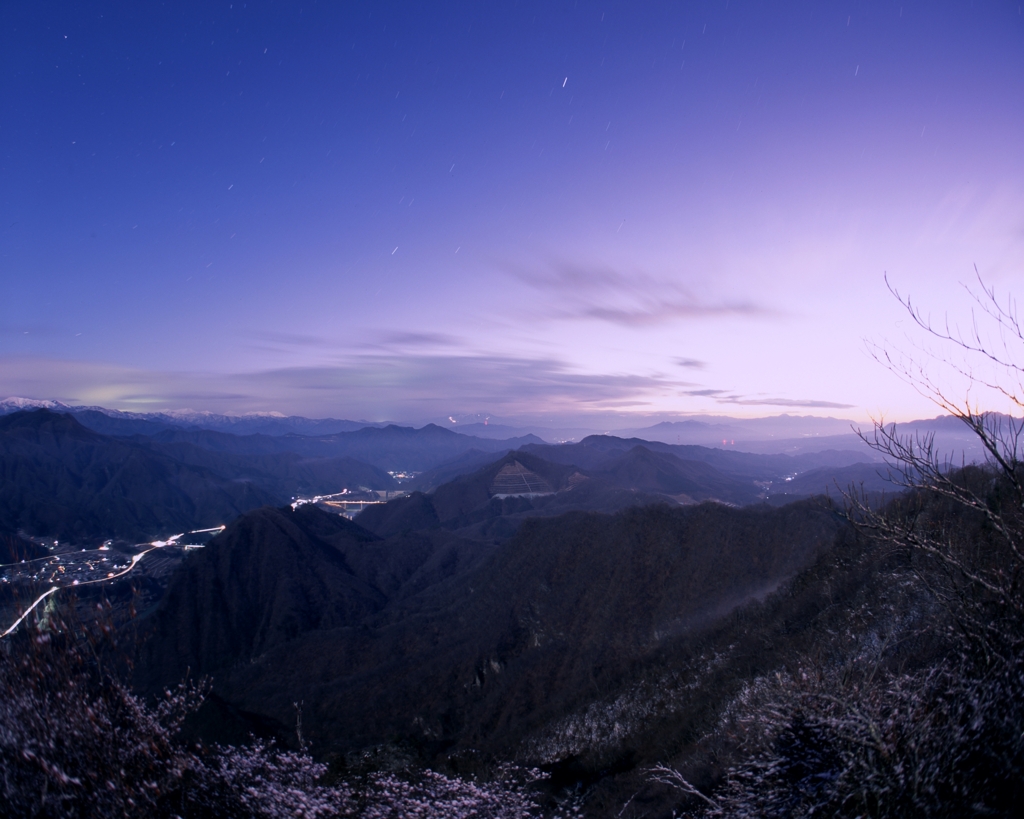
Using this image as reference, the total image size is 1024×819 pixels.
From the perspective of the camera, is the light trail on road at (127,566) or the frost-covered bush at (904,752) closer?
the frost-covered bush at (904,752)

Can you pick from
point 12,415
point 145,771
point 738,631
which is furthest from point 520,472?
point 12,415

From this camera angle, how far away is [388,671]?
4169cm

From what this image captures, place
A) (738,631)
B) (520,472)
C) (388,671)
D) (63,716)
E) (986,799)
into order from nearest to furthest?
(986,799), (63,716), (738,631), (388,671), (520,472)

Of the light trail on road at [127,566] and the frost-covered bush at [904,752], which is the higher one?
the frost-covered bush at [904,752]

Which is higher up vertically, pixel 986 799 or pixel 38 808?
pixel 986 799

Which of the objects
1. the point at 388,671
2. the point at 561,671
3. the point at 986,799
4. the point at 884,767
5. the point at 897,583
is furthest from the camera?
the point at 388,671

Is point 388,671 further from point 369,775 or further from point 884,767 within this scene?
point 884,767

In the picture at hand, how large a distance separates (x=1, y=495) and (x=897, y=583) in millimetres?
162822

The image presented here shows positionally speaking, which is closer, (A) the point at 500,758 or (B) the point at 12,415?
(A) the point at 500,758

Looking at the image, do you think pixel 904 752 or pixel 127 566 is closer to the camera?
pixel 904 752

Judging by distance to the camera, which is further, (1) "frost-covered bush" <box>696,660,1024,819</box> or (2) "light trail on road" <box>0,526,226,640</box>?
(2) "light trail on road" <box>0,526,226,640</box>

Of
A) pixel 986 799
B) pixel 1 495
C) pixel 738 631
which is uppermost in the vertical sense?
pixel 986 799

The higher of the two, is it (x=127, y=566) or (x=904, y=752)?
(x=904, y=752)

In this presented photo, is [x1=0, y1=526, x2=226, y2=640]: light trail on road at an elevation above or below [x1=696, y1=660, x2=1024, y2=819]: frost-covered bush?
below
